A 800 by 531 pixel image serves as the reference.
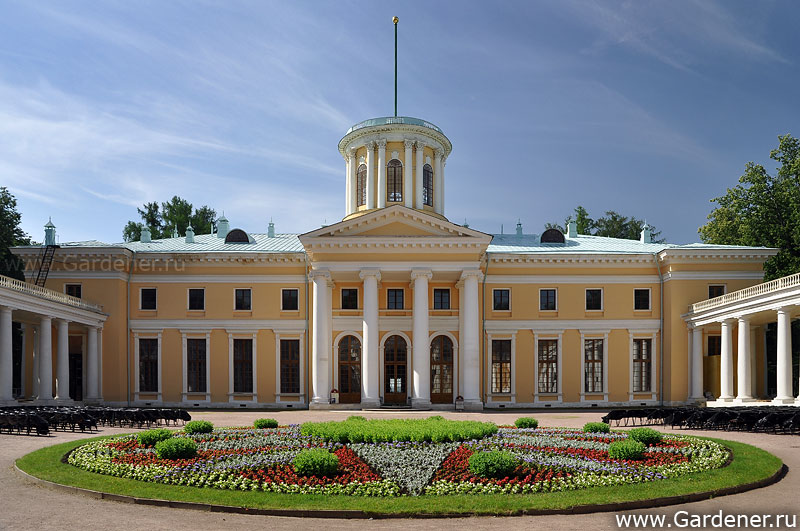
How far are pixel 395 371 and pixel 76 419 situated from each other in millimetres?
21120

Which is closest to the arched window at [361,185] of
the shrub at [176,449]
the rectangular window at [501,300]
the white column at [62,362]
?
the rectangular window at [501,300]

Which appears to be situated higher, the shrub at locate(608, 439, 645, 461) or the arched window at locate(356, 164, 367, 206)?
the arched window at locate(356, 164, 367, 206)

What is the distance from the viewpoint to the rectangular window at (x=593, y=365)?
143ft

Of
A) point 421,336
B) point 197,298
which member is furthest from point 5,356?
point 421,336

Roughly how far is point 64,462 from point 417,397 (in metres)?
23.8

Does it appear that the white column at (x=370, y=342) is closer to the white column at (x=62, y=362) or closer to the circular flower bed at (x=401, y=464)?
the white column at (x=62, y=362)

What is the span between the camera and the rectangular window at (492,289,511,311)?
1729 inches

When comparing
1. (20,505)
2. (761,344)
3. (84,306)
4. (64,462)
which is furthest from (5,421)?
(761,344)

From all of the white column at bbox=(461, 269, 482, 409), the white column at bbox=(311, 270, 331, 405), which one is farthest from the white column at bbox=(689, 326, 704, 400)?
the white column at bbox=(311, 270, 331, 405)

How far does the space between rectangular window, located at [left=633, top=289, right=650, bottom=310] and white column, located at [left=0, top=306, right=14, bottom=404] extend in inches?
1386

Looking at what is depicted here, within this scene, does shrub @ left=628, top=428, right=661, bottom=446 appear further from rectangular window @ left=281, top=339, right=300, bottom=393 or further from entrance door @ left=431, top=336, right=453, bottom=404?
rectangular window @ left=281, top=339, right=300, bottom=393

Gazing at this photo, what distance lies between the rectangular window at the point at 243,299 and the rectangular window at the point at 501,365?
15.7m

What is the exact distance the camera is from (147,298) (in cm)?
4406

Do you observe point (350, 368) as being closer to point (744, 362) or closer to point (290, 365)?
point (290, 365)
